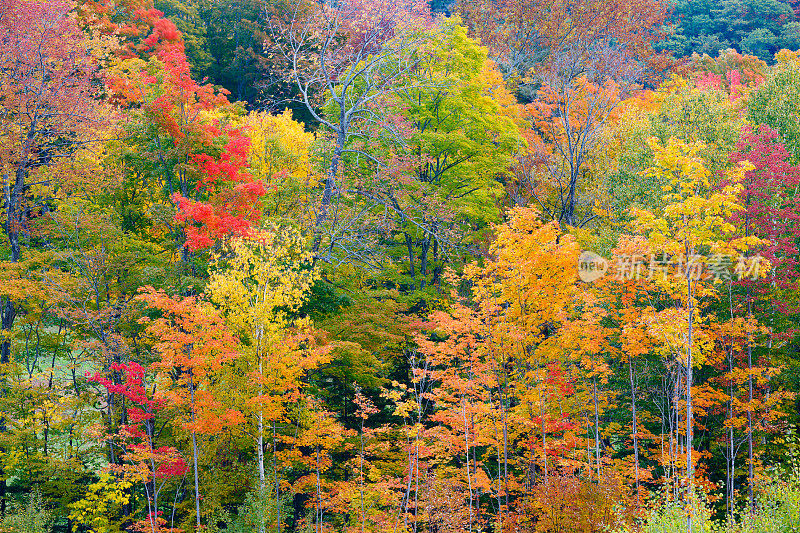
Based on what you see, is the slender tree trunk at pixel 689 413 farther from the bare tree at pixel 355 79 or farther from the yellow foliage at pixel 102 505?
the yellow foliage at pixel 102 505

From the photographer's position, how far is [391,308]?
2234cm

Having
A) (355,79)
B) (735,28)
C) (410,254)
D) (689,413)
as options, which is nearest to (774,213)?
(689,413)

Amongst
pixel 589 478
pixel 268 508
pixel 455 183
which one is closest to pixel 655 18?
pixel 455 183

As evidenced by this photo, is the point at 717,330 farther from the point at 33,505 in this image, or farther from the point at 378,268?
the point at 33,505

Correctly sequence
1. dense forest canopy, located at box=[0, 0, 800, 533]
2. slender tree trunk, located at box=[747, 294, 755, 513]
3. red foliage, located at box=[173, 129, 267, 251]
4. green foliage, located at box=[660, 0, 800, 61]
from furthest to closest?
green foliage, located at box=[660, 0, 800, 61] < red foliage, located at box=[173, 129, 267, 251] < slender tree trunk, located at box=[747, 294, 755, 513] < dense forest canopy, located at box=[0, 0, 800, 533]

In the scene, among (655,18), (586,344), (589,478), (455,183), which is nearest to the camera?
(589,478)

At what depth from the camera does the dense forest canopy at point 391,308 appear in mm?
18188

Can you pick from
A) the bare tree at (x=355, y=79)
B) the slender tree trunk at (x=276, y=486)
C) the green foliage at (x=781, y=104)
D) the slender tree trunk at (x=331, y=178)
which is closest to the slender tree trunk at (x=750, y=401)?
the green foliage at (x=781, y=104)

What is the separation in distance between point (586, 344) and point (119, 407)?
14.8 meters

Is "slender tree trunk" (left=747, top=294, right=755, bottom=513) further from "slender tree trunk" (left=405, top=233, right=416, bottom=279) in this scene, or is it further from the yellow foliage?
the yellow foliage

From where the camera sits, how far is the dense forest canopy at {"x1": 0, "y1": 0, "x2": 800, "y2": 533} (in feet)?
59.7

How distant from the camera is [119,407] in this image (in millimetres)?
20656

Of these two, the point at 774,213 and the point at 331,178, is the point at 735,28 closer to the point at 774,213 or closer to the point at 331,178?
the point at 774,213

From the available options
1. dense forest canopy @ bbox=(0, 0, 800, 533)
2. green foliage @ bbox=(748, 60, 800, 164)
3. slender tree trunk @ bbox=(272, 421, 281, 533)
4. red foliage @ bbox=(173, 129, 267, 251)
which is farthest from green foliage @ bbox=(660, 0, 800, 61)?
slender tree trunk @ bbox=(272, 421, 281, 533)
